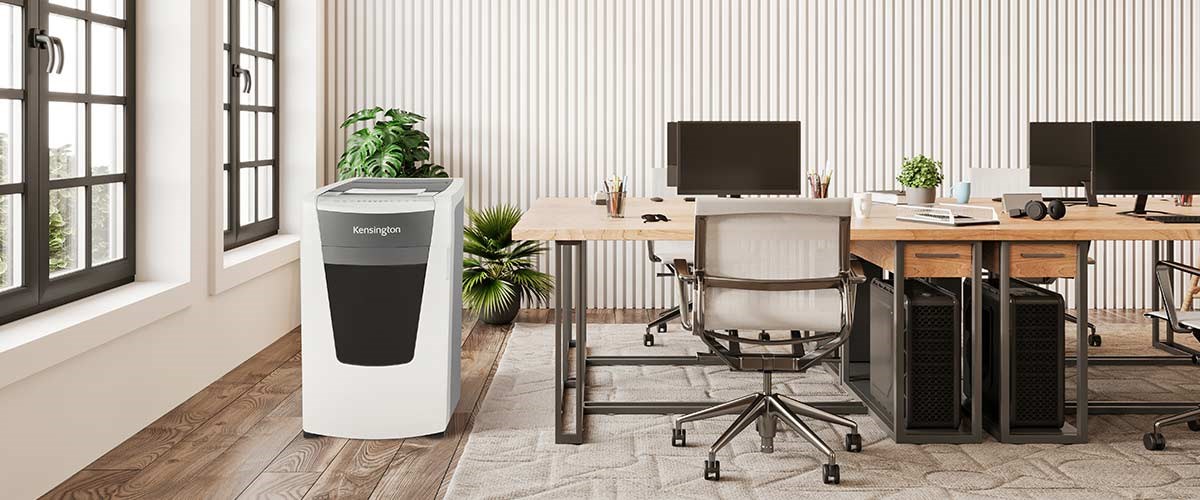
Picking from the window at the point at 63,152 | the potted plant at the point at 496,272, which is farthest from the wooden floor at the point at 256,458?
the potted plant at the point at 496,272

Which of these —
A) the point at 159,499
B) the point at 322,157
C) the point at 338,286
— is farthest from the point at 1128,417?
the point at 322,157

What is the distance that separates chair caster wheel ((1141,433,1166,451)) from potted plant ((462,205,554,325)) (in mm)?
3686

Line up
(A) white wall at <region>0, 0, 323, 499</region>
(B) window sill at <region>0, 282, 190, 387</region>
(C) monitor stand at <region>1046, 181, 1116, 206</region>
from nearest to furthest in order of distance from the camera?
(B) window sill at <region>0, 282, 190, 387</region> → (A) white wall at <region>0, 0, 323, 499</region> → (C) monitor stand at <region>1046, 181, 1116, 206</region>

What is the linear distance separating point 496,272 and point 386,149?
102 cm

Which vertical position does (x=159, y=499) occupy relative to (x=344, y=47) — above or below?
below

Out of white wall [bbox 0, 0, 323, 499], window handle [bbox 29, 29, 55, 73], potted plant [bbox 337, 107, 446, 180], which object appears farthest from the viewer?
potted plant [bbox 337, 107, 446, 180]

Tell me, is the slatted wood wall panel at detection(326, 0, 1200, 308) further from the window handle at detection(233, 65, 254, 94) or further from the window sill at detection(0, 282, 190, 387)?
the window sill at detection(0, 282, 190, 387)

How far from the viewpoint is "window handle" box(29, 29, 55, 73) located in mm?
3555

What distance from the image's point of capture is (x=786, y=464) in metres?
3.61

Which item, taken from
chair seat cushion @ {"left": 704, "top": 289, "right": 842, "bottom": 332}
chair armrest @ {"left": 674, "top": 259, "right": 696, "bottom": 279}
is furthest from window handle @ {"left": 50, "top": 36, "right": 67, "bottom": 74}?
chair seat cushion @ {"left": 704, "top": 289, "right": 842, "bottom": 332}

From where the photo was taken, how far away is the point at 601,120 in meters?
7.37

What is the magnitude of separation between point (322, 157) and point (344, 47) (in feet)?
2.60

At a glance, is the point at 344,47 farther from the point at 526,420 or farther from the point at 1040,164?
the point at 1040,164

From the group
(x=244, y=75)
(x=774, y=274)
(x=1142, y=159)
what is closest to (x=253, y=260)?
(x=244, y=75)
